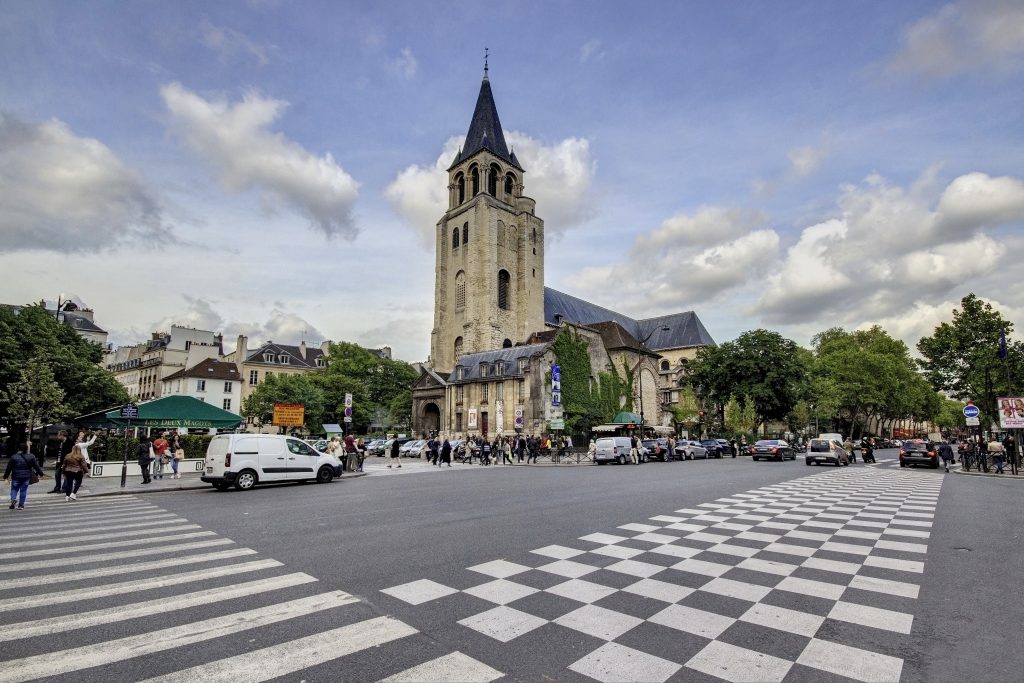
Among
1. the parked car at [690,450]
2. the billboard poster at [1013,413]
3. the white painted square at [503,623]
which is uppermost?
the billboard poster at [1013,413]

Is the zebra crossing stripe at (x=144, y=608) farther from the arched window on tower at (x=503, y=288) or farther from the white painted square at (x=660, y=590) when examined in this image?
the arched window on tower at (x=503, y=288)

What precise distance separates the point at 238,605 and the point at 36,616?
153cm

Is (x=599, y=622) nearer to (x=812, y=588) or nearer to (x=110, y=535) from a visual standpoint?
(x=812, y=588)

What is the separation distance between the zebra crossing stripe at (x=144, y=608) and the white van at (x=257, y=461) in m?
10.7

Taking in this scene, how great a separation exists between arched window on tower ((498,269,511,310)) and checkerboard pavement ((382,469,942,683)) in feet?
174

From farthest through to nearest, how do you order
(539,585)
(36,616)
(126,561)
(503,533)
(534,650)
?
(503,533)
(126,561)
(539,585)
(36,616)
(534,650)

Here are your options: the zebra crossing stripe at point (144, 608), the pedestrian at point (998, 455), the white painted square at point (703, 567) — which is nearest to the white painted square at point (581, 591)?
the white painted square at point (703, 567)

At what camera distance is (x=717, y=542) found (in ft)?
23.8

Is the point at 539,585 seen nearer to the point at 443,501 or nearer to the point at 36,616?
the point at 36,616

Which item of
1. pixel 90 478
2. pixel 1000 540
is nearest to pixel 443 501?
pixel 1000 540

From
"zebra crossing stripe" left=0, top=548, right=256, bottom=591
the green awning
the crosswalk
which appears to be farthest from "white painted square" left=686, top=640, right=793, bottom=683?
the green awning

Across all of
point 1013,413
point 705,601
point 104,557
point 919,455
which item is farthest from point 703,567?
point 919,455

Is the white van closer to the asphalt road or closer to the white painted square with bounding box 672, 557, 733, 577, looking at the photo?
the asphalt road

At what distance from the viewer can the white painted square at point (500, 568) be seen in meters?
5.54
